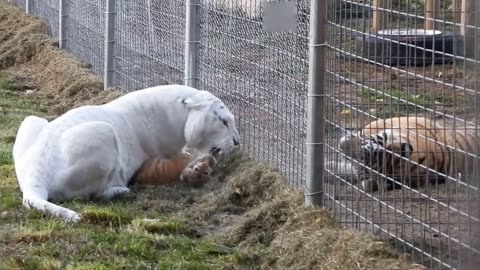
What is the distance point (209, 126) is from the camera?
7641 millimetres

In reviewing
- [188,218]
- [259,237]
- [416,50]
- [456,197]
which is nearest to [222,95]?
[188,218]

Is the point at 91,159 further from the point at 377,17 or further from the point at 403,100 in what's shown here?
the point at 403,100

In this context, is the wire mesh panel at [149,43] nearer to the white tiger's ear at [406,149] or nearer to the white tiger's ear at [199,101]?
the white tiger's ear at [199,101]

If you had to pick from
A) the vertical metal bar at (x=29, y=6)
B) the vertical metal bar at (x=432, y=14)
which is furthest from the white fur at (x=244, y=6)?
the vertical metal bar at (x=29, y=6)

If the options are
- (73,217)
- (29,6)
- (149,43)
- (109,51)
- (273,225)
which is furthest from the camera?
(29,6)

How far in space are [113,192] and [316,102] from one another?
1.72 meters

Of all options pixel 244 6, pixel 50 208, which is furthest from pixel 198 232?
pixel 244 6

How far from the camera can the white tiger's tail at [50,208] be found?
6.54 m

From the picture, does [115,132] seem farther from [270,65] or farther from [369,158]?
[369,158]

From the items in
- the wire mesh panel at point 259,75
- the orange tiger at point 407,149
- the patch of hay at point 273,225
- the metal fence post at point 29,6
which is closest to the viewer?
the orange tiger at point 407,149

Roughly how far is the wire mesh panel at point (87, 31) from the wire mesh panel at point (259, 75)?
3.42 m

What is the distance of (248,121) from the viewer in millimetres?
7754

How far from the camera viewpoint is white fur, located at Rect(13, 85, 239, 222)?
703 cm

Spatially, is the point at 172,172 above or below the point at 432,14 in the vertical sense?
below
